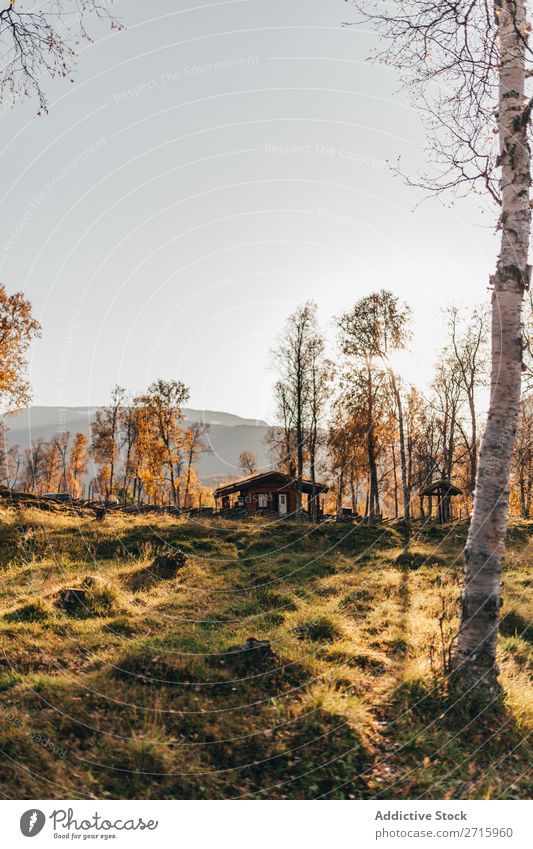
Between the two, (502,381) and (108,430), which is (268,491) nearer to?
(108,430)

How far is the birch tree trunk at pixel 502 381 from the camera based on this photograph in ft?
20.6

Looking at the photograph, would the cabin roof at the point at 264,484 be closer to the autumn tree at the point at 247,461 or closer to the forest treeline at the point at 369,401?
the forest treeline at the point at 369,401

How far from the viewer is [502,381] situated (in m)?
6.60

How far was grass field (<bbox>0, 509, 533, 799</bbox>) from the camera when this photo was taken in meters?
4.40

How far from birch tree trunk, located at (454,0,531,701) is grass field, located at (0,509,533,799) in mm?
563

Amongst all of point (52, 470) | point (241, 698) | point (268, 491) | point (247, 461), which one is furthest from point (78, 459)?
point (241, 698)

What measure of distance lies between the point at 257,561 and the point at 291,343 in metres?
16.9

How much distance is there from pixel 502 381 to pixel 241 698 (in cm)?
504

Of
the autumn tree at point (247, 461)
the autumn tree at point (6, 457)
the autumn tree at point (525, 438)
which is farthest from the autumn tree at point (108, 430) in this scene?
the autumn tree at point (525, 438)

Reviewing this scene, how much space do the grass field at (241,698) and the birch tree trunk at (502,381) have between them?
0.56m

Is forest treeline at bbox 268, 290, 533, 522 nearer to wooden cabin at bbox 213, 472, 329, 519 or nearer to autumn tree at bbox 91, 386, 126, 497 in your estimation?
wooden cabin at bbox 213, 472, 329, 519

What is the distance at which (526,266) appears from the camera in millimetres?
6719

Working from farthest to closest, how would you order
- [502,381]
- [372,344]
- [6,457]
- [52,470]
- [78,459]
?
[52,470], [6,457], [78,459], [372,344], [502,381]
